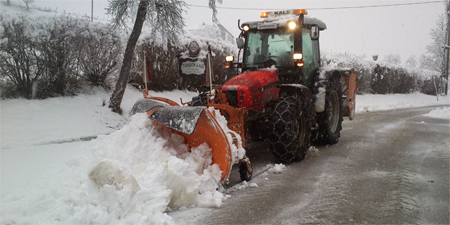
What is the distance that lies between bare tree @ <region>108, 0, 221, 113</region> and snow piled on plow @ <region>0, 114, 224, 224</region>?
13.9ft

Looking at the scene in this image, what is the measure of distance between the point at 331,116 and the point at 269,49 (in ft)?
6.76

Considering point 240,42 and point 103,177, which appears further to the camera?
point 240,42

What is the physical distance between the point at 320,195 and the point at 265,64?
8.78ft

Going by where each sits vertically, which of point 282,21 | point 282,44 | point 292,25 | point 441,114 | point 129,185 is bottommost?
point 441,114

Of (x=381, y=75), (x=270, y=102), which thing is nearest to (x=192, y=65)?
(x=270, y=102)

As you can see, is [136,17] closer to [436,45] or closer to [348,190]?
[348,190]

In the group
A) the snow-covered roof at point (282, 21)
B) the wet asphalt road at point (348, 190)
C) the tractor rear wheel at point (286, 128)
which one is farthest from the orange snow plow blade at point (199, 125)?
the snow-covered roof at point (282, 21)

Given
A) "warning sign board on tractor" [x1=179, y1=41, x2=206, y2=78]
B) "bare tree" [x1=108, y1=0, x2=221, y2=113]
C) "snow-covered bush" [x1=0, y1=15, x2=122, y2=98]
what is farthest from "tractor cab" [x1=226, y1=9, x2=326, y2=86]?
"snow-covered bush" [x1=0, y1=15, x2=122, y2=98]

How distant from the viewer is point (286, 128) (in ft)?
15.2

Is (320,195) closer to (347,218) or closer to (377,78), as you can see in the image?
(347,218)

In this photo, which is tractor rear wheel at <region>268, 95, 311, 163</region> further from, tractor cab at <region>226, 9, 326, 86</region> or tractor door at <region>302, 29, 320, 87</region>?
tractor door at <region>302, 29, 320, 87</region>

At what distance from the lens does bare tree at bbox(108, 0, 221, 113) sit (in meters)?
8.30

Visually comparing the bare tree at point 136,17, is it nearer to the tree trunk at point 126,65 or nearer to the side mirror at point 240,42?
the tree trunk at point 126,65

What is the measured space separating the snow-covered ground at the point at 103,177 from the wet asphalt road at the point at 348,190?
0.31 m
